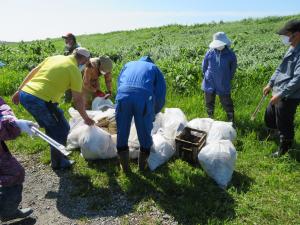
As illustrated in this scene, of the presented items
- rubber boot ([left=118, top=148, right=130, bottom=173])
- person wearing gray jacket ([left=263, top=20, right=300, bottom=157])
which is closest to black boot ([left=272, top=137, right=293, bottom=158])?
person wearing gray jacket ([left=263, top=20, right=300, bottom=157])

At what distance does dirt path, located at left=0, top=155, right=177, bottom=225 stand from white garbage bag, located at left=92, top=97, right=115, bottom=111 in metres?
1.80

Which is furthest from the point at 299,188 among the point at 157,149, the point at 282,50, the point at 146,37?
the point at 146,37

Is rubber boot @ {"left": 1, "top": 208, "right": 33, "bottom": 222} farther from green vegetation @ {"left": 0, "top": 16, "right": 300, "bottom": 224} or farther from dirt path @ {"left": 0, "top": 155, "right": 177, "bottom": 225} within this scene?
green vegetation @ {"left": 0, "top": 16, "right": 300, "bottom": 224}

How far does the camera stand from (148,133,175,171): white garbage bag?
5.16 m

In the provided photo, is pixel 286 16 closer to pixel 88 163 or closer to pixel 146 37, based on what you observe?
pixel 146 37

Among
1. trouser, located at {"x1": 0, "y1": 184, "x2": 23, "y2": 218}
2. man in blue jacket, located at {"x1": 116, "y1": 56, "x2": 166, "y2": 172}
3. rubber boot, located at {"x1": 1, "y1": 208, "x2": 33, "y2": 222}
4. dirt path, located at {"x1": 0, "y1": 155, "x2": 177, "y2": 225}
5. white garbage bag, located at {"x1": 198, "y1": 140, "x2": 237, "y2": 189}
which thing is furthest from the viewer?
white garbage bag, located at {"x1": 198, "y1": 140, "x2": 237, "y2": 189}

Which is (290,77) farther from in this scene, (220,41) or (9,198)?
(9,198)

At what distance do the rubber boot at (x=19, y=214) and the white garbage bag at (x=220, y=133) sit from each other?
2.62 meters

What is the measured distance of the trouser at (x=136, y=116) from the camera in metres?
4.49

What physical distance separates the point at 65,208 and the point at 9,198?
0.72 m

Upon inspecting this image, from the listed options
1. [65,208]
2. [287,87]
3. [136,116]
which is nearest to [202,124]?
[287,87]

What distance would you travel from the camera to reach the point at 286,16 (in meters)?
22.6

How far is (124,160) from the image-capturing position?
4.96 m

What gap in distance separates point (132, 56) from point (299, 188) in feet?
31.2
